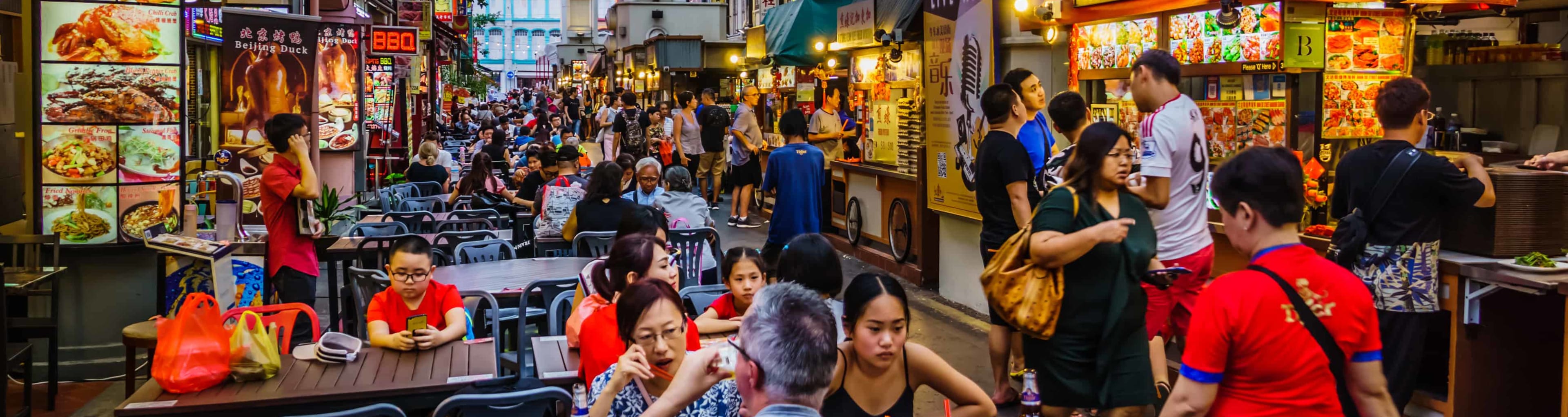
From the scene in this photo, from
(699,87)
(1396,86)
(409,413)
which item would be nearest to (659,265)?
(409,413)

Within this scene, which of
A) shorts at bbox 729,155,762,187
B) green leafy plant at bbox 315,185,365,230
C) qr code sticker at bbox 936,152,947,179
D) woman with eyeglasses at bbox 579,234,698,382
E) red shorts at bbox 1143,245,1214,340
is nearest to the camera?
woman with eyeglasses at bbox 579,234,698,382

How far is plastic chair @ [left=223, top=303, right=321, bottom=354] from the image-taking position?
562 cm

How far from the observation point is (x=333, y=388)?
4.67 meters

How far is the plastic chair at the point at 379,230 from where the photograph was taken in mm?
9344

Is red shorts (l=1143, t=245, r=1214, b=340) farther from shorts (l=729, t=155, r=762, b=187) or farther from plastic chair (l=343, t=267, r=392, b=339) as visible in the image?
shorts (l=729, t=155, r=762, b=187)

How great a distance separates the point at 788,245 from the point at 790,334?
196 cm

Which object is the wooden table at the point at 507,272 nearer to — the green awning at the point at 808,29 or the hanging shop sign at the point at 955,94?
the hanging shop sign at the point at 955,94

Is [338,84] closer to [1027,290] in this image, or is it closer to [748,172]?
[748,172]

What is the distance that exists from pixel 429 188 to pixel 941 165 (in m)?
6.35

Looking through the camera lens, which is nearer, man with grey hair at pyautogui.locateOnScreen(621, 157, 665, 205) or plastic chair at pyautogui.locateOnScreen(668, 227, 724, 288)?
plastic chair at pyautogui.locateOnScreen(668, 227, 724, 288)

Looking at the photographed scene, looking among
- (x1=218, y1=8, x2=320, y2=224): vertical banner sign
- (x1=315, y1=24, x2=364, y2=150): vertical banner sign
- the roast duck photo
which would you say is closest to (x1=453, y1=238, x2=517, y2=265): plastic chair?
the roast duck photo

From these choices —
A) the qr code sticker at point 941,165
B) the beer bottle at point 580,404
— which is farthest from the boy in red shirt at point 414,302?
the qr code sticker at point 941,165

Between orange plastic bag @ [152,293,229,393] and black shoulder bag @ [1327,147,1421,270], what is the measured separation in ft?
15.7

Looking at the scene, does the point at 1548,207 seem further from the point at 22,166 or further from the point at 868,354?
the point at 22,166
